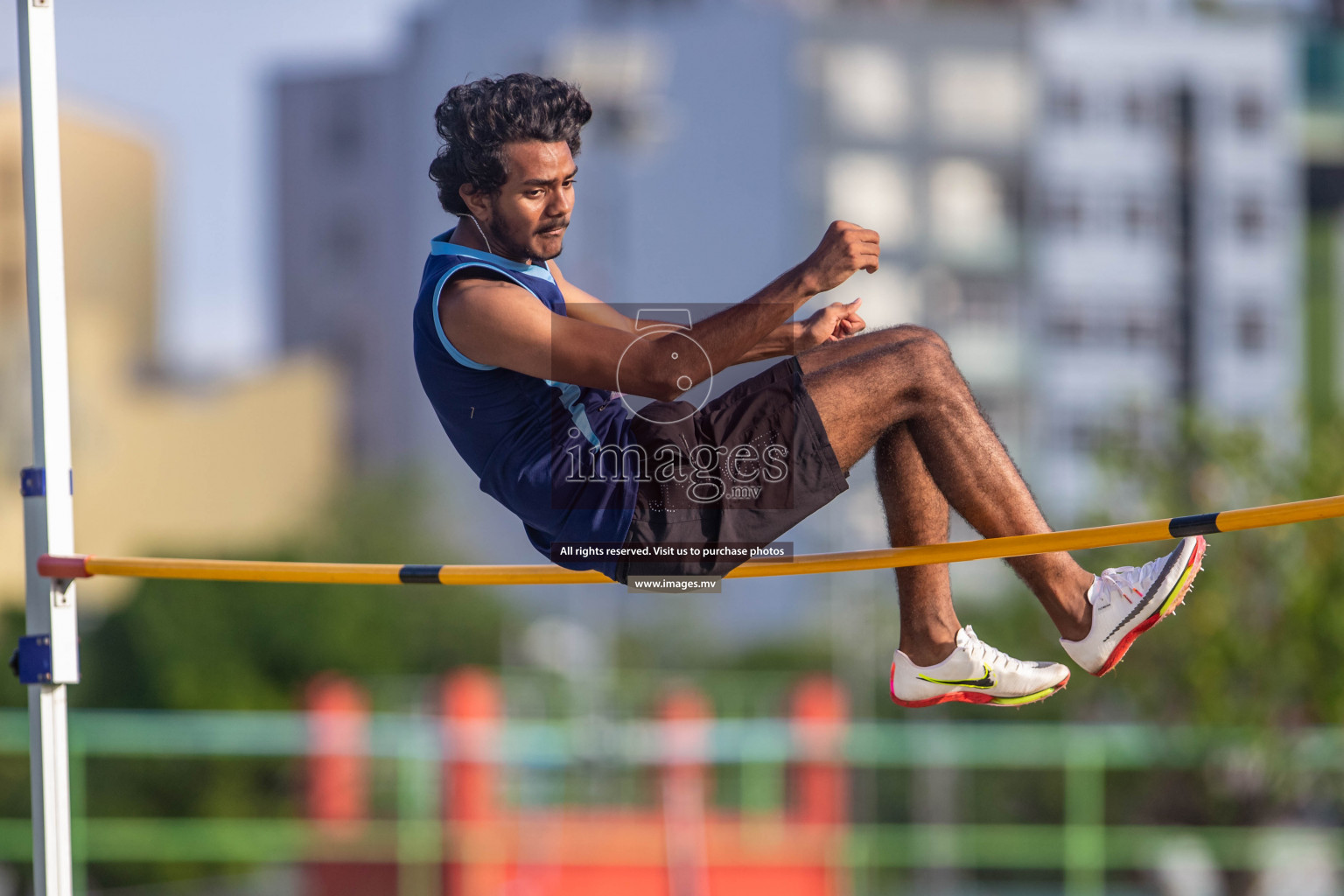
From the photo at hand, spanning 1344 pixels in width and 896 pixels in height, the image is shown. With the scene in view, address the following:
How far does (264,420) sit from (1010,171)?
22.3 meters

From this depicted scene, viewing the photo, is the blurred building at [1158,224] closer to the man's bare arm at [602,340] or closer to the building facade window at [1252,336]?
the building facade window at [1252,336]

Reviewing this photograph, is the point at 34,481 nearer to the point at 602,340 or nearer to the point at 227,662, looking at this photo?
the point at 602,340

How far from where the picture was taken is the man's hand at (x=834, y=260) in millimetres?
3846

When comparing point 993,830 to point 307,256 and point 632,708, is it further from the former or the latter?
point 307,256

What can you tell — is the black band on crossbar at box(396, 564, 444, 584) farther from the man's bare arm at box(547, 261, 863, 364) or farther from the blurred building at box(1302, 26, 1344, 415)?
the blurred building at box(1302, 26, 1344, 415)

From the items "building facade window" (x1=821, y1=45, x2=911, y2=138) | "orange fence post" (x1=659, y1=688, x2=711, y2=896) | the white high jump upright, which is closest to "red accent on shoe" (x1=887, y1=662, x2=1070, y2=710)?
the white high jump upright

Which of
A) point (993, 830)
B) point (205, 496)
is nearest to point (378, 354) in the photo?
point (205, 496)

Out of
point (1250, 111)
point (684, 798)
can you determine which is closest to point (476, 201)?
point (684, 798)

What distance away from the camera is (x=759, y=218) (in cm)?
4022

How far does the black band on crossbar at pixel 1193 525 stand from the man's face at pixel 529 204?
5.71ft

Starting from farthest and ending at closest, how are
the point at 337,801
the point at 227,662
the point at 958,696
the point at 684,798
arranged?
the point at 227,662 < the point at 337,801 < the point at 684,798 < the point at 958,696

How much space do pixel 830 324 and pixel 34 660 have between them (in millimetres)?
2700

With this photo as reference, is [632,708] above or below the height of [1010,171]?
below

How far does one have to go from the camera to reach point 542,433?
167 inches
